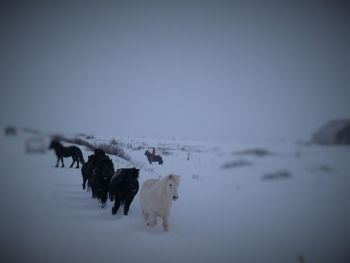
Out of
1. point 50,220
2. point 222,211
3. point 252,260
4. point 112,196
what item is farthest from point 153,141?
point 252,260

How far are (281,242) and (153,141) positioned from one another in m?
2.25

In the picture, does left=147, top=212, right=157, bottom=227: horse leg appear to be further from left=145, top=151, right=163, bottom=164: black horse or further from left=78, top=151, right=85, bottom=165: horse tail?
left=78, top=151, right=85, bottom=165: horse tail

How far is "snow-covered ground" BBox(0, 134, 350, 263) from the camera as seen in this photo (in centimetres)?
272

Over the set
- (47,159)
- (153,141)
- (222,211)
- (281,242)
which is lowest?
(281,242)

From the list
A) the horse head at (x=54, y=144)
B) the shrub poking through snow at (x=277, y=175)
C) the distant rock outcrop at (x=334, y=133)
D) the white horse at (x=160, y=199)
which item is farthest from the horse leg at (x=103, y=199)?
the distant rock outcrop at (x=334, y=133)

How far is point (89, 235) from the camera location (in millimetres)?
2967

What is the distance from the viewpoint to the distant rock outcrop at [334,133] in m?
2.68

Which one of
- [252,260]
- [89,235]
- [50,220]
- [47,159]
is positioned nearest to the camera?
[252,260]

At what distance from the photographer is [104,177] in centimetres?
370

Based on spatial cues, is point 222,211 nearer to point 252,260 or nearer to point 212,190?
point 212,190

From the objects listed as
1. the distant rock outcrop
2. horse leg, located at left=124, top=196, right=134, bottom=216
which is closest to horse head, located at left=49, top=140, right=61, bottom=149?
horse leg, located at left=124, top=196, right=134, bottom=216

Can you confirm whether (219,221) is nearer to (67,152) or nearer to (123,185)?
(123,185)

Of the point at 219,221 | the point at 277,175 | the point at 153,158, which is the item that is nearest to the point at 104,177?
the point at 153,158

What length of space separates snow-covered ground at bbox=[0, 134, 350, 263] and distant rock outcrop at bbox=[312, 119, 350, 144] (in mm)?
99
